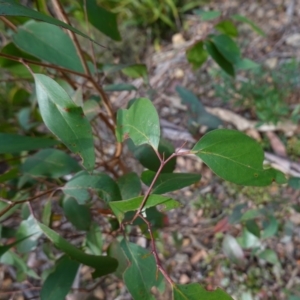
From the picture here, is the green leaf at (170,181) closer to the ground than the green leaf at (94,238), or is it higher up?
higher up

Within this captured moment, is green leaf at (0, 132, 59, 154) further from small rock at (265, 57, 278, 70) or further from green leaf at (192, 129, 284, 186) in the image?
small rock at (265, 57, 278, 70)

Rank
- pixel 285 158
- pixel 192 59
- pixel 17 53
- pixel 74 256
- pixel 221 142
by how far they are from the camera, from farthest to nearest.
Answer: pixel 285 158 < pixel 192 59 < pixel 17 53 < pixel 74 256 < pixel 221 142

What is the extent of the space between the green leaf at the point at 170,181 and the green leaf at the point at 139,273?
112mm

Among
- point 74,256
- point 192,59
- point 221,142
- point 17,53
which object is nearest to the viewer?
point 221,142

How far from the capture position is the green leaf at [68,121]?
2.06 feet

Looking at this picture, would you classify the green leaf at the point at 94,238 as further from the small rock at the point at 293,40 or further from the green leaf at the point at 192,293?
the small rock at the point at 293,40

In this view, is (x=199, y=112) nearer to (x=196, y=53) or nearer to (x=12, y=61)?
(x=196, y=53)

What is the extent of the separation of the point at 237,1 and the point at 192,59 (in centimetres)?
148

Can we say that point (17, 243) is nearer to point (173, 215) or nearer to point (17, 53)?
point (17, 53)

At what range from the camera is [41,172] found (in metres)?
0.90

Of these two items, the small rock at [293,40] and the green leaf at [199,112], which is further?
the small rock at [293,40]

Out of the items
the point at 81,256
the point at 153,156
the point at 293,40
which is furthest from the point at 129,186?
the point at 293,40

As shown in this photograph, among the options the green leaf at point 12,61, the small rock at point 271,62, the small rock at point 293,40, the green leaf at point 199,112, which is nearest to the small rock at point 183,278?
the green leaf at point 199,112

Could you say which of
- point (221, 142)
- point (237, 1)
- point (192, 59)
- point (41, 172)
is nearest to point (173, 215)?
point (192, 59)
